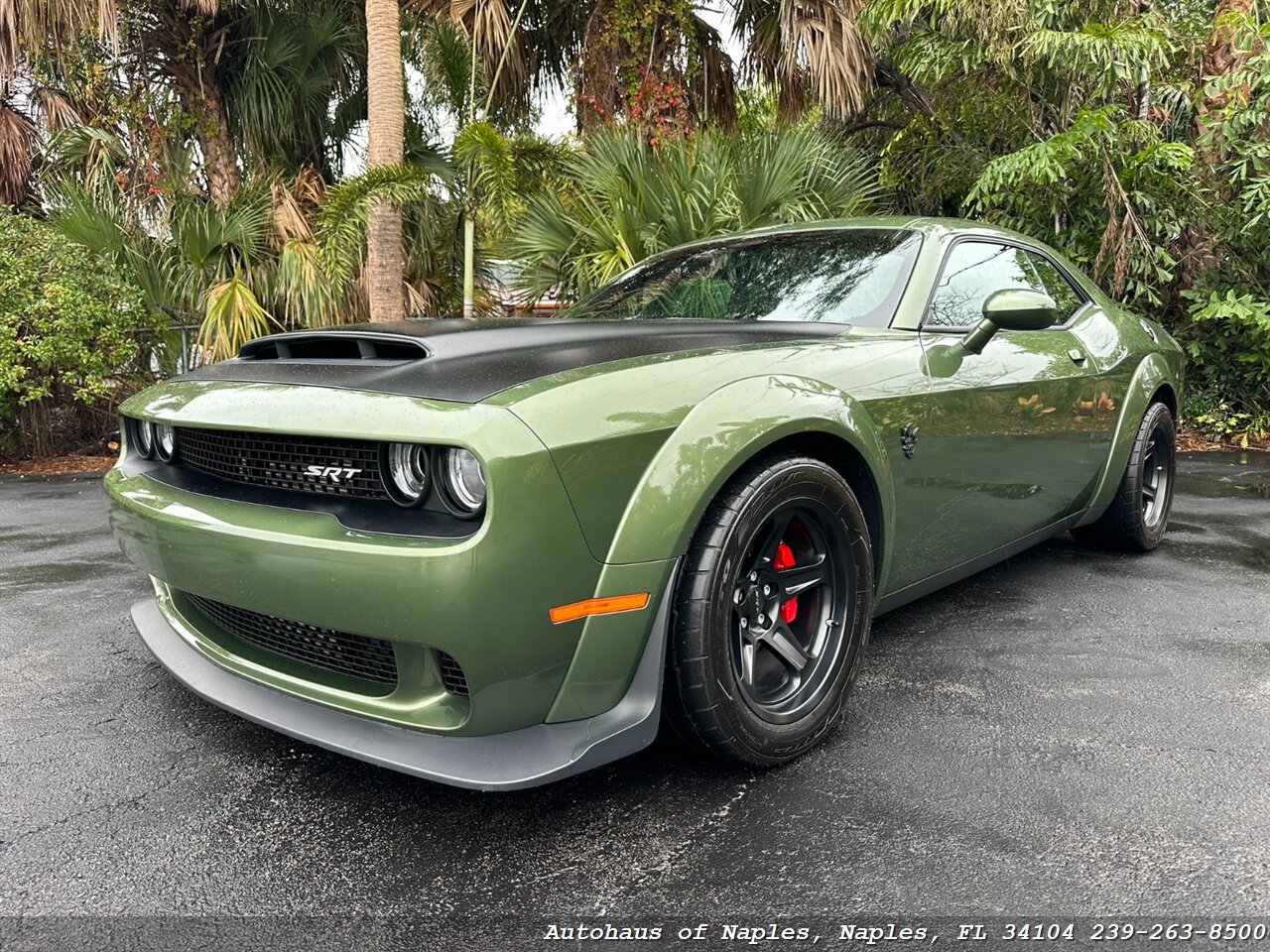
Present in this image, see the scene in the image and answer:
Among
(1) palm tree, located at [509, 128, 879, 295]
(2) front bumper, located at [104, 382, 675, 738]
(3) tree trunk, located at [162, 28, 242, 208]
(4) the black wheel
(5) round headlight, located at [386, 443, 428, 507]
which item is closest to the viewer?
(2) front bumper, located at [104, 382, 675, 738]

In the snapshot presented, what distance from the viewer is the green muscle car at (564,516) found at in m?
1.71

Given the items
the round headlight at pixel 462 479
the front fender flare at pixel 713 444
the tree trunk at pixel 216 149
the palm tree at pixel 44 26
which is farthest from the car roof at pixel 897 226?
the tree trunk at pixel 216 149

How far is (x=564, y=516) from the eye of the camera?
1706 mm

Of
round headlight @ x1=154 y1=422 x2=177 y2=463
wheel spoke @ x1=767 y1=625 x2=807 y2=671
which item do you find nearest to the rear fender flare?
wheel spoke @ x1=767 y1=625 x2=807 y2=671

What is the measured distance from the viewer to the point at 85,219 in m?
7.64

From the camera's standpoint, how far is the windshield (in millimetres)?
2834

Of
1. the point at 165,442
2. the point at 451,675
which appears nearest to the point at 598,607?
the point at 451,675

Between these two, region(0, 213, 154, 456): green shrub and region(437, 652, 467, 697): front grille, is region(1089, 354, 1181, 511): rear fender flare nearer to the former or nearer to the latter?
region(437, 652, 467, 697): front grille

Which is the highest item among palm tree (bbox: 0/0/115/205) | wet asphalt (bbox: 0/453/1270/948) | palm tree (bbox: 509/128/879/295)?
palm tree (bbox: 0/0/115/205)

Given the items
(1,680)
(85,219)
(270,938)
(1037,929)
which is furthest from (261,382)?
(85,219)

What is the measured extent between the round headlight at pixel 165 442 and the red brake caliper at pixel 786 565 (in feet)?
5.06

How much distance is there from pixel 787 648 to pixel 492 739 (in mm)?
779

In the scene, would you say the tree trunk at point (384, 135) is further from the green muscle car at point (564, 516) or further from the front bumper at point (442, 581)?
the front bumper at point (442, 581)

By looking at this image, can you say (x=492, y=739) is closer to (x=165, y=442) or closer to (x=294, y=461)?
(x=294, y=461)
